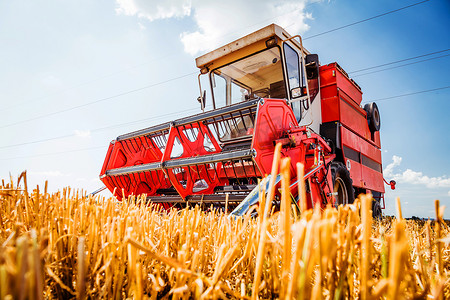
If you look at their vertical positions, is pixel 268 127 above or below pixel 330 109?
below

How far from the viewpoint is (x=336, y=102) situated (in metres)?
5.25

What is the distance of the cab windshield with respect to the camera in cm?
502

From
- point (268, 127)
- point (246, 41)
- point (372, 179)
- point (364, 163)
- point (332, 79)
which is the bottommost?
point (372, 179)

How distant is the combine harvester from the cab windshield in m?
0.02

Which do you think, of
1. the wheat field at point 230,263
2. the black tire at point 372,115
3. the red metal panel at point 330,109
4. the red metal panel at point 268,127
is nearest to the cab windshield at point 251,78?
the red metal panel at point 330,109

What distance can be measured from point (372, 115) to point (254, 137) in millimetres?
5364

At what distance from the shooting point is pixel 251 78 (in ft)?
18.1

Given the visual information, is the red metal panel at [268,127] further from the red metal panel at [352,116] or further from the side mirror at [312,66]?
the red metal panel at [352,116]

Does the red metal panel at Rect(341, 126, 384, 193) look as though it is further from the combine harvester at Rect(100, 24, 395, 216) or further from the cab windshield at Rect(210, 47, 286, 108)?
the cab windshield at Rect(210, 47, 286, 108)

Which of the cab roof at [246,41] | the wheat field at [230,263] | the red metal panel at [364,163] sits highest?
the cab roof at [246,41]

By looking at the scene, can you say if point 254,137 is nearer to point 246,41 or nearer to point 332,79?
point 246,41

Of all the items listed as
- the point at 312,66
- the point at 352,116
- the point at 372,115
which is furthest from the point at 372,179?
the point at 312,66

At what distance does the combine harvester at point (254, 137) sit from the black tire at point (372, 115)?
73 cm

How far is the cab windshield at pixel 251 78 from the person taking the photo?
198 inches
